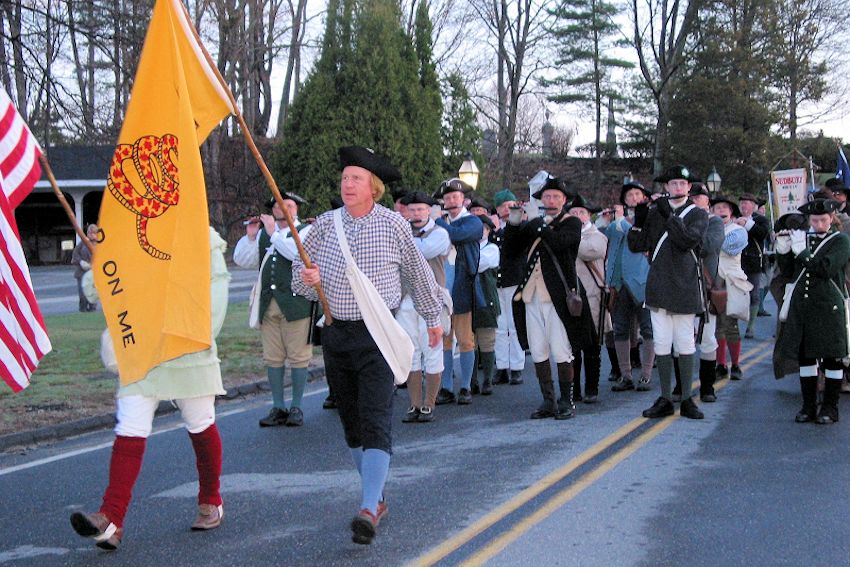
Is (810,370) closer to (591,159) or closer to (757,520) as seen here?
(757,520)

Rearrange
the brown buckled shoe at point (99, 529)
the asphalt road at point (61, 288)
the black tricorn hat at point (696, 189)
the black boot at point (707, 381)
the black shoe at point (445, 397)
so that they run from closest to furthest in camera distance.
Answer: the brown buckled shoe at point (99, 529) < the black tricorn hat at point (696, 189) < the black boot at point (707, 381) < the black shoe at point (445, 397) < the asphalt road at point (61, 288)

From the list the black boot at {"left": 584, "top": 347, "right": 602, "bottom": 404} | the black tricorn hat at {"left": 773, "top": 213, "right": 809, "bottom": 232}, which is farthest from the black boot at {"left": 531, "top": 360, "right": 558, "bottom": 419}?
the black tricorn hat at {"left": 773, "top": 213, "right": 809, "bottom": 232}

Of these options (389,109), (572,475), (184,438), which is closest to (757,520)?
(572,475)

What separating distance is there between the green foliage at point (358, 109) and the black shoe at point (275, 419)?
20.4 m

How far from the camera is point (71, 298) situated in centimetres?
2667

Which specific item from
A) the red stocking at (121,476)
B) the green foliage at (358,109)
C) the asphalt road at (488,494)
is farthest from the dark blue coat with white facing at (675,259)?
the green foliage at (358,109)

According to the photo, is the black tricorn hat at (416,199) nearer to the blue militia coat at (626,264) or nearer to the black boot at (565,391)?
the black boot at (565,391)

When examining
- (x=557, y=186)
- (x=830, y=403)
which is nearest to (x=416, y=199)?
(x=557, y=186)

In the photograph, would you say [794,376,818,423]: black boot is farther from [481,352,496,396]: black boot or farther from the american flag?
the american flag

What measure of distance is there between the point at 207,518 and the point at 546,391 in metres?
4.17

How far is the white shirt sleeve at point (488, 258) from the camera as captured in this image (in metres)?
10.8

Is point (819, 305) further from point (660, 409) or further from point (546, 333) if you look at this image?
point (546, 333)

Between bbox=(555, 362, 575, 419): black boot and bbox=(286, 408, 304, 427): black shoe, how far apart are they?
7.21ft

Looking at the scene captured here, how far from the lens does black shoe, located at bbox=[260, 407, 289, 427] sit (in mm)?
9070
